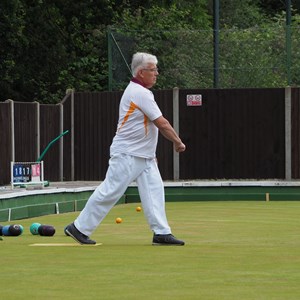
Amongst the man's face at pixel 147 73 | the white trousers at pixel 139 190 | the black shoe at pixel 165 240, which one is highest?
the man's face at pixel 147 73

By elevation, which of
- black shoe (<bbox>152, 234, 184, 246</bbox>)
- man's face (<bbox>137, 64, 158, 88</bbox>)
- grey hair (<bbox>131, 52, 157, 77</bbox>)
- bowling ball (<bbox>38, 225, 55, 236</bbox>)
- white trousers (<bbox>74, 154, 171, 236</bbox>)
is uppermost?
grey hair (<bbox>131, 52, 157, 77</bbox>)

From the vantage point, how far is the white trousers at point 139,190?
985 cm

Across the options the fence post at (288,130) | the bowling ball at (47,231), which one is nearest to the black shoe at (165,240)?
the bowling ball at (47,231)

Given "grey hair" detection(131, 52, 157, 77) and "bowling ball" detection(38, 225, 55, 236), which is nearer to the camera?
"grey hair" detection(131, 52, 157, 77)

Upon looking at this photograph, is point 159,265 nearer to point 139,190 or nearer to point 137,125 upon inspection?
point 139,190

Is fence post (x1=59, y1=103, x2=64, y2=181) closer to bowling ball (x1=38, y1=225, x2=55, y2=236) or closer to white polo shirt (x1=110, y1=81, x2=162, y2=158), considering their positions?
bowling ball (x1=38, y1=225, x2=55, y2=236)

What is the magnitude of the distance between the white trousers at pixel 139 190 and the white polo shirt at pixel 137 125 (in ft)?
0.23

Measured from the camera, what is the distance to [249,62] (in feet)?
76.5

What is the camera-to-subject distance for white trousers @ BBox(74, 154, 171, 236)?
9852mm

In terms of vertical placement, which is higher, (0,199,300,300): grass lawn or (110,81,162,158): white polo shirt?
(110,81,162,158): white polo shirt

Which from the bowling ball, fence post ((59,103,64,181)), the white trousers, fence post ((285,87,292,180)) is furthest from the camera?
fence post ((59,103,64,181))

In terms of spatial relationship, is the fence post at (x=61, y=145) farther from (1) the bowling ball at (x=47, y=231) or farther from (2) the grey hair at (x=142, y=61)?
(2) the grey hair at (x=142, y=61)

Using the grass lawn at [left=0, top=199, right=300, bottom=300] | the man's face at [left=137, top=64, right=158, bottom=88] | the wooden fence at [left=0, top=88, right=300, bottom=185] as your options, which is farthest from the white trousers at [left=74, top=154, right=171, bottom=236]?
the wooden fence at [left=0, top=88, right=300, bottom=185]

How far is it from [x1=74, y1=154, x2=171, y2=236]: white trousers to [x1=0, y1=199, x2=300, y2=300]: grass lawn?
251 mm
